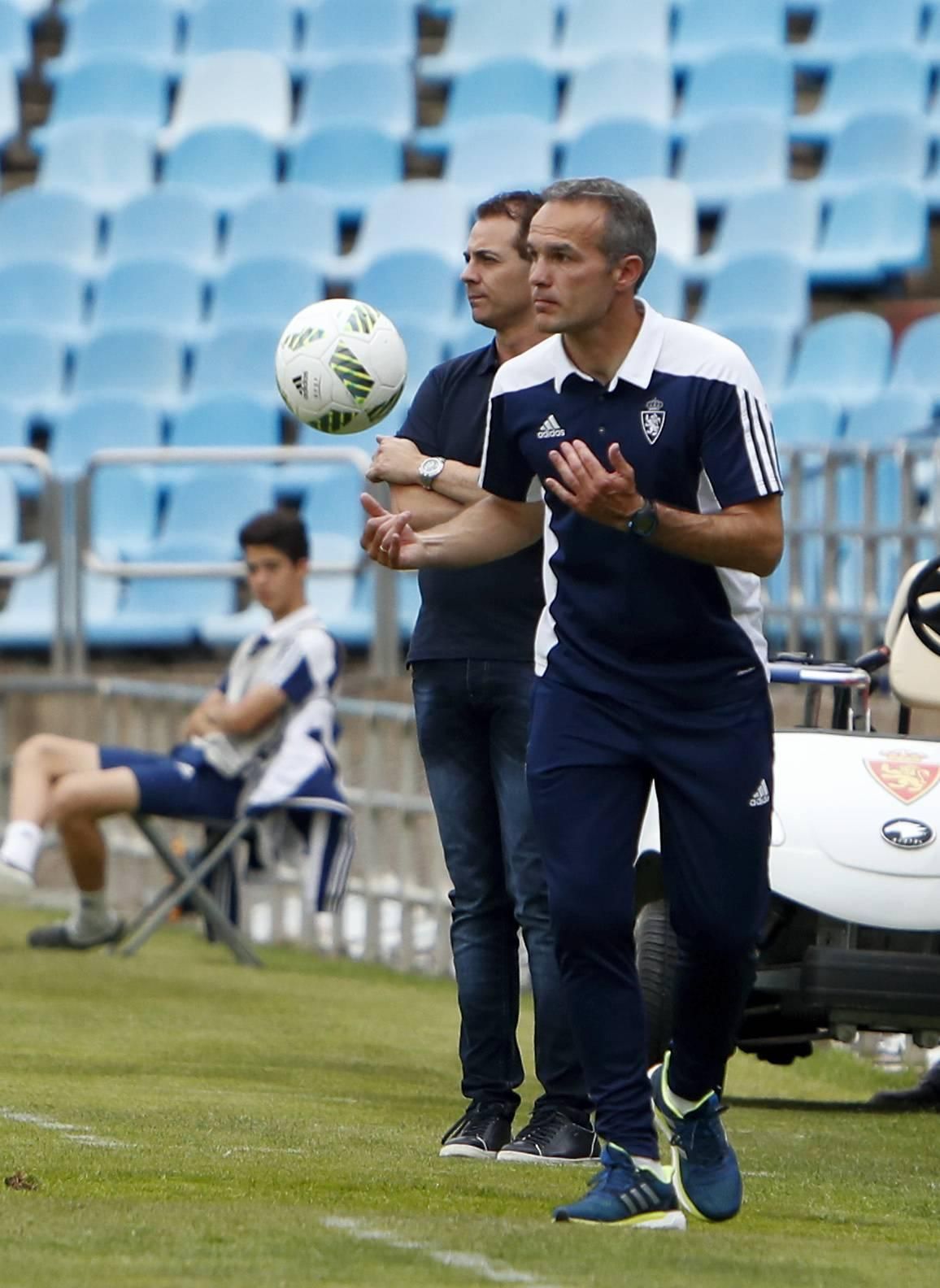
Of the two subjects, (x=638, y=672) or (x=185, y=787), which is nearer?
(x=638, y=672)

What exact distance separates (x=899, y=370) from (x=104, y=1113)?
31.9ft

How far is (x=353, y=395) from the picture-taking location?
615 cm

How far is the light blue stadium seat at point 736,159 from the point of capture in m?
17.4

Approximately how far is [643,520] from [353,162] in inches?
567

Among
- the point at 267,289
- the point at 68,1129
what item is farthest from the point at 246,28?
the point at 68,1129

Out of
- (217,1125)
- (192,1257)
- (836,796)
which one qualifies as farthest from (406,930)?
(192,1257)

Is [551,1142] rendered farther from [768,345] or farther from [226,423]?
[226,423]

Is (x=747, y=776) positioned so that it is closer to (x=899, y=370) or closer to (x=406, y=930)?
(x=406, y=930)

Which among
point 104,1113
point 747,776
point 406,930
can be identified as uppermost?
point 747,776

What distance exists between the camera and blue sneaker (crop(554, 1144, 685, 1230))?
466cm

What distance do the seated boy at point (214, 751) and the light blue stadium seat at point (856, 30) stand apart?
9.01 m

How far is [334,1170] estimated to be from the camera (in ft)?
17.5

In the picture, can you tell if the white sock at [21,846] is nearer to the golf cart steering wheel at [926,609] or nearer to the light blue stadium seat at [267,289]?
the golf cart steering wheel at [926,609]

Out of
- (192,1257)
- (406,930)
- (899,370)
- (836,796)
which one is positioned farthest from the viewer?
(899,370)
